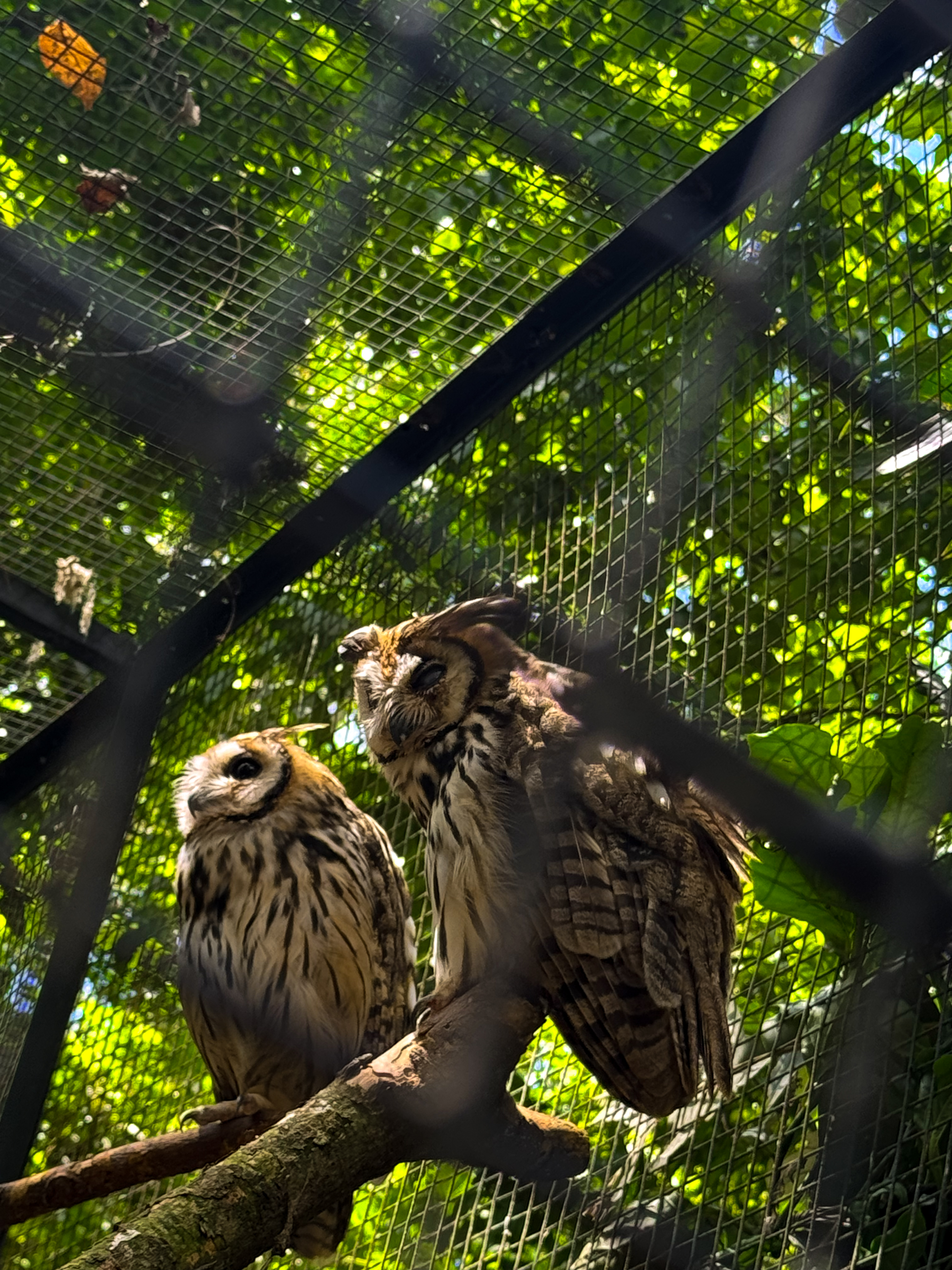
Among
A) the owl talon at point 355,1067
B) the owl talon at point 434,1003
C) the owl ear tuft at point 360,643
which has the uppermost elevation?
the owl ear tuft at point 360,643

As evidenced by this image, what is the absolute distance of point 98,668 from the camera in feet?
11.5

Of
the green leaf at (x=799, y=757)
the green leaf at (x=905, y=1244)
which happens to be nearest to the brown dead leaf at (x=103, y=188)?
the green leaf at (x=799, y=757)

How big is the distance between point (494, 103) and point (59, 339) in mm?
1159

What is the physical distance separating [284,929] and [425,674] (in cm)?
78

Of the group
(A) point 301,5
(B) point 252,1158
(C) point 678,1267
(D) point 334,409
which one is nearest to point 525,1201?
(C) point 678,1267

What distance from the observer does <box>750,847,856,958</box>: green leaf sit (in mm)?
1961

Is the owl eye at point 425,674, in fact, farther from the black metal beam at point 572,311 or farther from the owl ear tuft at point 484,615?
the black metal beam at point 572,311

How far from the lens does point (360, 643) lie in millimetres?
2457

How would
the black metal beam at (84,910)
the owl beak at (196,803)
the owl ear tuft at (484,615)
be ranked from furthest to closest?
the black metal beam at (84,910) < the owl beak at (196,803) < the owl ear tuft at (484,615)

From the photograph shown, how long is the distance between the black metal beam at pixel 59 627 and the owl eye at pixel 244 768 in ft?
2.50

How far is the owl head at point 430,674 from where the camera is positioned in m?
2.21

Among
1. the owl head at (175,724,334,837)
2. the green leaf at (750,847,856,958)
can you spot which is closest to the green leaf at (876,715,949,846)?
the green leaf at (750,847,856,958)

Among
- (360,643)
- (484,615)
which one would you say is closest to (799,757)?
(484,615)

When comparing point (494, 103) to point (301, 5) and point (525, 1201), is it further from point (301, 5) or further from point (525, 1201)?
point (525, 1201)
